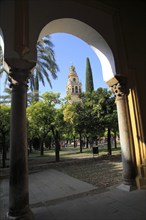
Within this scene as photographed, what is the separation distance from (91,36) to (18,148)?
3524 millimetres

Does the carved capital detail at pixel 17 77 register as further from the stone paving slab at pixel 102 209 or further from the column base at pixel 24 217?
the stone paving slab at pixel 102 209

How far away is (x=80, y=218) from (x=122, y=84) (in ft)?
10.6

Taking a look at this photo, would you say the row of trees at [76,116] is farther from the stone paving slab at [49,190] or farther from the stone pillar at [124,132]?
the stone pillar at [124,132]

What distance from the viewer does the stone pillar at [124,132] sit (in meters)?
4.38

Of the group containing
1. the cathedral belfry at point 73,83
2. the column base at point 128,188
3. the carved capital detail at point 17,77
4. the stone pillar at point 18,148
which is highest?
the cathedral belfry at point 73,83

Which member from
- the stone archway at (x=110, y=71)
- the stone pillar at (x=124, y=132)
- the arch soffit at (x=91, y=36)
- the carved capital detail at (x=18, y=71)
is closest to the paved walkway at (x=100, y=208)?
the stone pillar at (x=124, y=132)

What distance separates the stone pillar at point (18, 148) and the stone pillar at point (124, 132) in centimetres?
233

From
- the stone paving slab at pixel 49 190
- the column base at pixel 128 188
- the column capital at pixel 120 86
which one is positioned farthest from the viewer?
the stone paving slab at pixel 49 190

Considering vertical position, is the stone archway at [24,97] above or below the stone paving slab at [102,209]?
above

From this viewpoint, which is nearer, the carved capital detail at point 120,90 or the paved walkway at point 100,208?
the paved walkway at point 100,208

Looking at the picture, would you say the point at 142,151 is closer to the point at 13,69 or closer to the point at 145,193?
the point at 145,193

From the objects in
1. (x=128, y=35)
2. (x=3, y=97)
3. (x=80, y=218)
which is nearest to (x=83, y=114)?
(x=3, y=97)

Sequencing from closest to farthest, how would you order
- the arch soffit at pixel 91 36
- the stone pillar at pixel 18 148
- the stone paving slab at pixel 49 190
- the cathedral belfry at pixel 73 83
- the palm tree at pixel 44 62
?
the stone pillar at pixel 18 148 < the arch soffit at pixel 91 36 < the stone paving slab at pixel 49 190 < the palm tree at pixel 44 62 < the cathedral belfry at pixel 73 83

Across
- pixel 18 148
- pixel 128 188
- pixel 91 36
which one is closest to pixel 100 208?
pixel 128 188
